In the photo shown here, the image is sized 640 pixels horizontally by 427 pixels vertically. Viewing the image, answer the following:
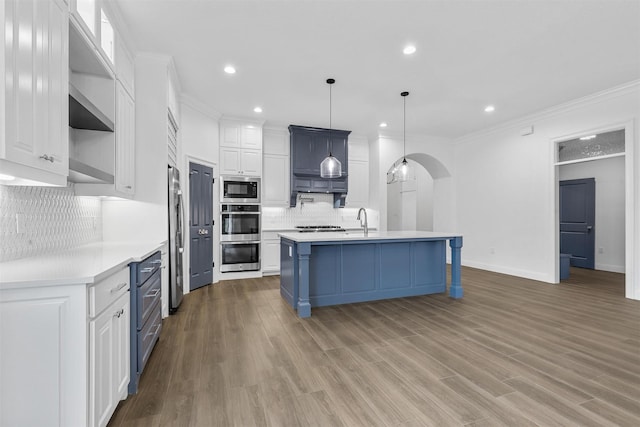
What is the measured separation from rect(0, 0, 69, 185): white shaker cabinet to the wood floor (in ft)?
4.97

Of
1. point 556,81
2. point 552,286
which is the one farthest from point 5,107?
point 552,286

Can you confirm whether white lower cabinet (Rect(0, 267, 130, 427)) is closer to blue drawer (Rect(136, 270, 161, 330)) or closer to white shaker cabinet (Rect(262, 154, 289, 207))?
blue drawer (Rect(136, 270, 161, 330))

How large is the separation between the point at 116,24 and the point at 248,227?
3483 millimetres

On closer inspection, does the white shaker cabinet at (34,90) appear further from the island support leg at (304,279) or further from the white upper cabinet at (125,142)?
the island support leg at (304,279)

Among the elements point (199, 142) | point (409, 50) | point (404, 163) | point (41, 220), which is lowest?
point (41, 220)

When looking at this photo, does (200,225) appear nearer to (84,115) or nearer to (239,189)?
(239,189)

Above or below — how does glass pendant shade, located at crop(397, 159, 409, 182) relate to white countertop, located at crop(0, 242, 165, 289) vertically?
above

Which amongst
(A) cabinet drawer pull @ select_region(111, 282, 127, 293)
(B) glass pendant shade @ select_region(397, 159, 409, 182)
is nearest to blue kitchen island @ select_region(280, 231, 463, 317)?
(B) glass pendant shade @ select_region(397, 159, 409, 182)

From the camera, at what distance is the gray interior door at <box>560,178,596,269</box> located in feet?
21.4

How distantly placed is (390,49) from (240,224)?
3720 millimetres

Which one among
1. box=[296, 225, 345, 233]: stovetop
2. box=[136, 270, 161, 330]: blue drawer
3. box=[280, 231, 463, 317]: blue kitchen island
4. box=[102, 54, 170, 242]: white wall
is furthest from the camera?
box=[296, 225, 345, 233]: stovetop

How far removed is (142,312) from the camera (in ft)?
6.91

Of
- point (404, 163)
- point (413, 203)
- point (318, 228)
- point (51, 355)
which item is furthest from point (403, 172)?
point (413, 203)

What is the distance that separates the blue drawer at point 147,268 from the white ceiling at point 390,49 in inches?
87.1
